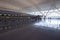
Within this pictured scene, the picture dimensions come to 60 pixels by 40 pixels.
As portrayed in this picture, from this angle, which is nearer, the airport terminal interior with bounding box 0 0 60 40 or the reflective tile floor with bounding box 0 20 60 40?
the reflective tile floor with bounding box 0 20 60 40

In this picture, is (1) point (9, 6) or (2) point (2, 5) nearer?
(2) point (2, 5)

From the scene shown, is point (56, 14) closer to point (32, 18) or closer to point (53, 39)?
point (32, 18)

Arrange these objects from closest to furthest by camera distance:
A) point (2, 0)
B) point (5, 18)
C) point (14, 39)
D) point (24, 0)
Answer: point (14, 39), point (5, 18), point (2, 0), point (24, 0)

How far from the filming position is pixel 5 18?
19.1 feet

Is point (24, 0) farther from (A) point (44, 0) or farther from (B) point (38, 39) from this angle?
(B) point (38, 39)

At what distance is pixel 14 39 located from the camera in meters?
2.07

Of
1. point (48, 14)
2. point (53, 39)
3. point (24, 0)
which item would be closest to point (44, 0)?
point (24, 0)

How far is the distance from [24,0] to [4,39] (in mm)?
6637

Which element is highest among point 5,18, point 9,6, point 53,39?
point 9,6

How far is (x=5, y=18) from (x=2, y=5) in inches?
135

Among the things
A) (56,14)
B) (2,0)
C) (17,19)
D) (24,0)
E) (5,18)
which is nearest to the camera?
(5,18)

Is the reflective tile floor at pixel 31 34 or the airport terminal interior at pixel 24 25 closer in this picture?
the reflective tile floor at pixel 31 34

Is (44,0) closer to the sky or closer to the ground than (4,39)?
closer to the sky

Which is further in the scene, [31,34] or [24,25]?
[24,25]
